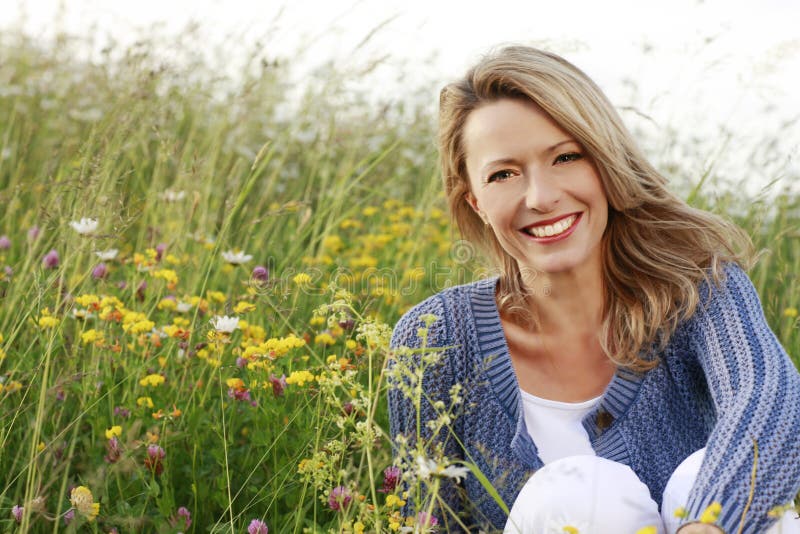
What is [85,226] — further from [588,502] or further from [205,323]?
[588,502]

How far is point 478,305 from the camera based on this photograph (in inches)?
82.3

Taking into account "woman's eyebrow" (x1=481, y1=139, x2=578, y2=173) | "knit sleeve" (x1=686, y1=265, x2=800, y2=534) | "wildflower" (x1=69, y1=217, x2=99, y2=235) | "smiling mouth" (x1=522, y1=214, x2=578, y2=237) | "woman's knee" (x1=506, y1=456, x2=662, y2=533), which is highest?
"woman's eyebrow" (x1=481, y1=139, x2=578, y2=173)

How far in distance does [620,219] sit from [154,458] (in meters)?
1.17

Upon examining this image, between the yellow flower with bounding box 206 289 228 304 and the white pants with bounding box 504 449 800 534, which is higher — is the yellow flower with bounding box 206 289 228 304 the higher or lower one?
the lower one

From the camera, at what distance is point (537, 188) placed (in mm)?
1903

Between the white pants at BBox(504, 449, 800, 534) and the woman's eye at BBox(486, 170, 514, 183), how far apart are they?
68 cm

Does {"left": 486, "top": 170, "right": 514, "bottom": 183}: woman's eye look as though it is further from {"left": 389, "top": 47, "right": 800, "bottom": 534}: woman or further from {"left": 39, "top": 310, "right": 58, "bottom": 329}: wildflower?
{"left": 39, "top": 310, "right": 58, "bottom": 329}: wildflower

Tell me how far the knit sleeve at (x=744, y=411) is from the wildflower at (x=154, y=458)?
98cm

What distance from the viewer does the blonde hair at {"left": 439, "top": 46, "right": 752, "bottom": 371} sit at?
196 centimetres

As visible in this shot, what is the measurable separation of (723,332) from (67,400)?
145cm

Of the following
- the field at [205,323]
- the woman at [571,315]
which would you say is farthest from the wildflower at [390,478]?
the woman at [571,315]

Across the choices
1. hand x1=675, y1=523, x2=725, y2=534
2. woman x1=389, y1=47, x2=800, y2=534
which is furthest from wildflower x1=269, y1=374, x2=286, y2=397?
hand x1=675, y1=523, x2=725, y2=534

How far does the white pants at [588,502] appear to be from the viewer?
148 cm

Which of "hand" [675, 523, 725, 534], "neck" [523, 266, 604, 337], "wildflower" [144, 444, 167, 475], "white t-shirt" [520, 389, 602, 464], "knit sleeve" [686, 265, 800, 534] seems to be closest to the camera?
"hand" [675, 523, 725, 534]
